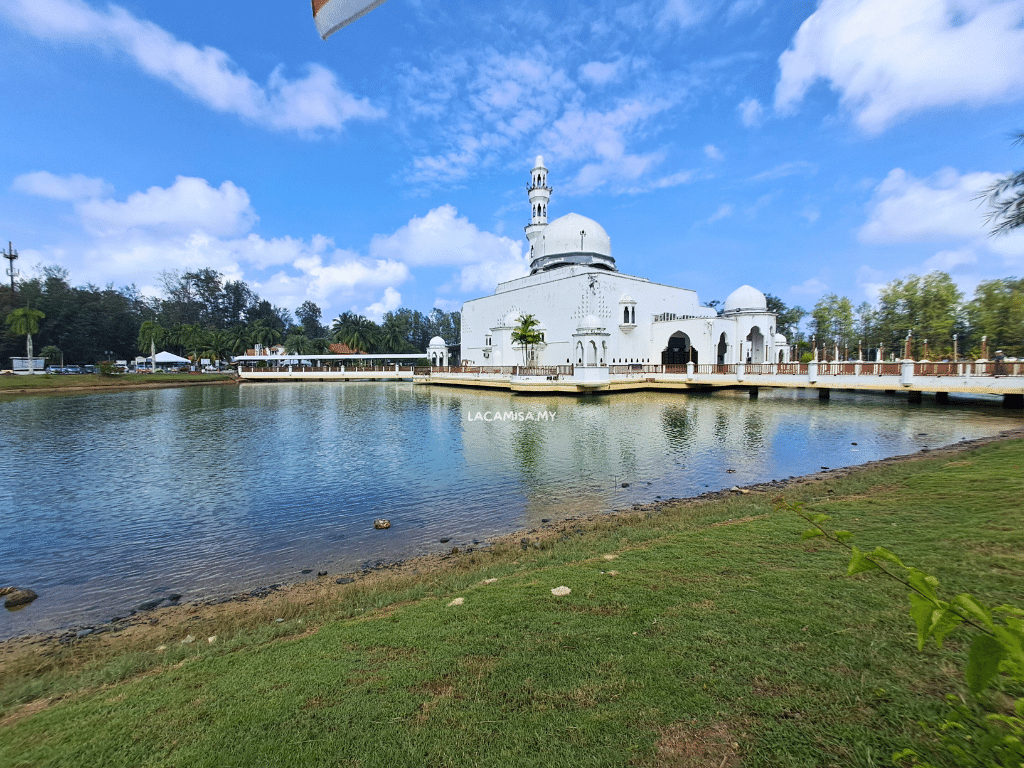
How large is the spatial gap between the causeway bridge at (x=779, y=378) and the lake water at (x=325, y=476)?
4.64 ft

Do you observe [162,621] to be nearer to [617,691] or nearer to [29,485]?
[617,691]

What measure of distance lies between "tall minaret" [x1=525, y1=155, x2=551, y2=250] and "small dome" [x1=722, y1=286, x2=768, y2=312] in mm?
19984

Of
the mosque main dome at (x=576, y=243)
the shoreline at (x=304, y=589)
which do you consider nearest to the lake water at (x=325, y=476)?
the shoreline at (x=304, y=589)

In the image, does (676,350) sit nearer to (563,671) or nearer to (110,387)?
(563,671)

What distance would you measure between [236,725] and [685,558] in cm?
430

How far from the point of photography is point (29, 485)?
36.7 ft

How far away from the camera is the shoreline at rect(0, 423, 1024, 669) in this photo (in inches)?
209

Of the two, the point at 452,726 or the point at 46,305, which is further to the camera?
the point at 46,305

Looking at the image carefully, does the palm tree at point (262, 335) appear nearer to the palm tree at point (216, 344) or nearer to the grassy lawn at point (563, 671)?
the palm tree at point (216, 344)

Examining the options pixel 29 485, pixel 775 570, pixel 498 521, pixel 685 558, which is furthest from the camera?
pixel 29 485

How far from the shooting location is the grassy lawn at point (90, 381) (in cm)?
3616

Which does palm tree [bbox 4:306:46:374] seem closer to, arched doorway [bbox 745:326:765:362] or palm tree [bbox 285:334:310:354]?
palm tree [bbox 285:334:310:354]

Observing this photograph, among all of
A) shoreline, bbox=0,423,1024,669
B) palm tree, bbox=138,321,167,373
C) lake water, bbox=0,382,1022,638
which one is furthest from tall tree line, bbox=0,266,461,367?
shoreline, bbox=0,423,1024,669

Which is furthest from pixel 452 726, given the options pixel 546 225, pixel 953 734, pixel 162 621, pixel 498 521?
pixel 546 225
